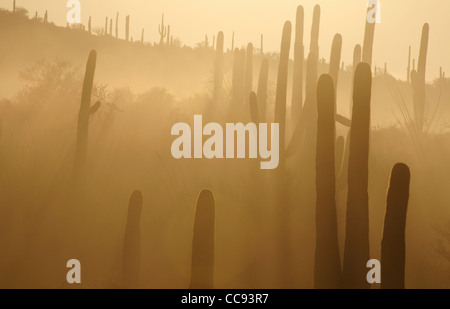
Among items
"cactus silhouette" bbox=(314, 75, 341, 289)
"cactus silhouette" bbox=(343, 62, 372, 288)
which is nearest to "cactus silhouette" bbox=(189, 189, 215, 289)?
"cactus silhouette" bbox=(314, 75, 341, 289)

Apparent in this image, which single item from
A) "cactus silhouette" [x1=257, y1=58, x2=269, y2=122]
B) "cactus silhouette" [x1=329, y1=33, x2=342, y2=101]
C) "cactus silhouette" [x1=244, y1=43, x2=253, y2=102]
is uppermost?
"cactus silhouette" [x1=244, y1=43, x2=253, y2=102]

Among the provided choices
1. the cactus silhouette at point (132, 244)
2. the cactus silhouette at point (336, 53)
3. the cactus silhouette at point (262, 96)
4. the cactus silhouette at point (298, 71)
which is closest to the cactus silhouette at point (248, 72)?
the cactus silhouette at point (298, 71)

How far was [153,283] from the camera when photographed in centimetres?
1029

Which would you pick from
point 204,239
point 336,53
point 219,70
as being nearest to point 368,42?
point 336,53

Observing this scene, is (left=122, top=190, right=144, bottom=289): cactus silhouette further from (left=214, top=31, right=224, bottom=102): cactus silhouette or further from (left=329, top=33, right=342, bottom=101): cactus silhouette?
(left=214, top=31, right=224, bottom=102): cactus silhouette

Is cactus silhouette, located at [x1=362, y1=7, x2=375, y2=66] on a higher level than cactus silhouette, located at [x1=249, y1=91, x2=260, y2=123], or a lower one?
higher

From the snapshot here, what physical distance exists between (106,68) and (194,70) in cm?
663

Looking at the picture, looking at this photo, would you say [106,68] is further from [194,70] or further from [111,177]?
[111,177]

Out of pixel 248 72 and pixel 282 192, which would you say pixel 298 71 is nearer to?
pixel 248 72

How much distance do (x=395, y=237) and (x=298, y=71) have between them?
10011mm

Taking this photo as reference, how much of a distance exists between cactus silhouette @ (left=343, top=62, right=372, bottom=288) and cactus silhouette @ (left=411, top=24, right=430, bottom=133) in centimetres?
1199

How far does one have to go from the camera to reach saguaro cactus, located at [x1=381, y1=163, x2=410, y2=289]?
6.09 meters

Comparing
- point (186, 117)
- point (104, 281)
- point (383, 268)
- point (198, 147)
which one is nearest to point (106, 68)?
point (186, 117)

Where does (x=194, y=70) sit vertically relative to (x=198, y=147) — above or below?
above
